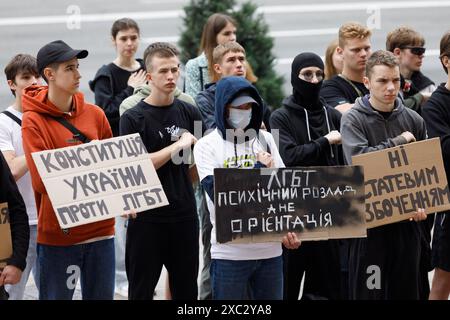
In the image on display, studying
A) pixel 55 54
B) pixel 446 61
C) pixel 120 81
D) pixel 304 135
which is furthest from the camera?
pixel 120 81

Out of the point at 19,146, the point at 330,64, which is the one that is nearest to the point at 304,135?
the point at 330,64

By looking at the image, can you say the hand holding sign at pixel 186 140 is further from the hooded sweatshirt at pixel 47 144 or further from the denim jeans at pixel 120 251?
the denim jeans at pixel 120 251

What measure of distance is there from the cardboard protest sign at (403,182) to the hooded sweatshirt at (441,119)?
0.49 meters

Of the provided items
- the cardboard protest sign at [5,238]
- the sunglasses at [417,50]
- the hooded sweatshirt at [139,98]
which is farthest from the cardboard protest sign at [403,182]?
the cardboard protest sign at [5,238]

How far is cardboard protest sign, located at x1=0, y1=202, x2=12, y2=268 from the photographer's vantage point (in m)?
6.15

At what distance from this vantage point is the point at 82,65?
1650 cm

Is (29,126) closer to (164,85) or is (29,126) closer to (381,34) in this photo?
(164,85)

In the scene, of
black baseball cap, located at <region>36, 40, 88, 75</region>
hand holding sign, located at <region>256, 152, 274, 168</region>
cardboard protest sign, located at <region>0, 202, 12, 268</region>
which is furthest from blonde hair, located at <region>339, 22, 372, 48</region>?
cardboard protest sign, located at <region>0, 202, 12, 268</region>

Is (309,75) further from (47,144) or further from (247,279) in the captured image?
(47,144)

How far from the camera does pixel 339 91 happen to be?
8289 millimetres

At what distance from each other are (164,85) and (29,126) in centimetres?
111

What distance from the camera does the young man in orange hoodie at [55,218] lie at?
6.64m

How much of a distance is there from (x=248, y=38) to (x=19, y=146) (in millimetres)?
6023
